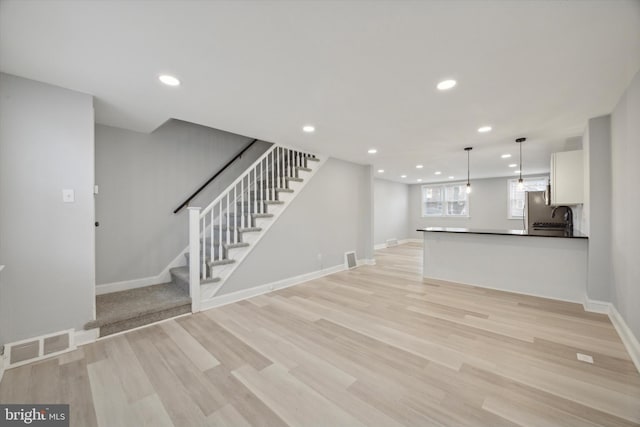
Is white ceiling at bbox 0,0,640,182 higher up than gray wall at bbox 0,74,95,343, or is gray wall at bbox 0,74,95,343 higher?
white ceiling at bbox 0,0,640,182

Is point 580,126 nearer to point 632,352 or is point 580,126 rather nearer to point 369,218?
point 632,352

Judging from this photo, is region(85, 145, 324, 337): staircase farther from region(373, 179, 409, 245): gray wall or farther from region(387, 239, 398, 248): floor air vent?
region(387, 239, 398, 248): floor air vent

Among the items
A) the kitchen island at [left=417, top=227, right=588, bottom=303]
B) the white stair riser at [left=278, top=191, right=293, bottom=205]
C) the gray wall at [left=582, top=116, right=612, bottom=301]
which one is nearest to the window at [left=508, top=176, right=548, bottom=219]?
the kitchen island at [left=417, top=227, right=588, bottom=303]

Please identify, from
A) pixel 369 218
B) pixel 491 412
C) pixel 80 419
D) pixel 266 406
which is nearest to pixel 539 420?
pixel 491 412

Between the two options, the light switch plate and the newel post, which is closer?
the light switch plate

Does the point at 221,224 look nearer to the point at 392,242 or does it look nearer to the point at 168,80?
the point at 168,80

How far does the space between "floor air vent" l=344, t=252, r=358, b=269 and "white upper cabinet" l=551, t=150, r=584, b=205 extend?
145 inches

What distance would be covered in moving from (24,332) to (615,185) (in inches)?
245

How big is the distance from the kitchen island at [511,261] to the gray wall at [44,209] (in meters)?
5.16

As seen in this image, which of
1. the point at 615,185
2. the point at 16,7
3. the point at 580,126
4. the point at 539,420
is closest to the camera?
the point at 16,7

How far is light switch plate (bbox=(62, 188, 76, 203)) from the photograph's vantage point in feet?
7.63

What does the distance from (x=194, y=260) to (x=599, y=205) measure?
522 centimetres

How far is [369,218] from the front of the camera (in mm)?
5969

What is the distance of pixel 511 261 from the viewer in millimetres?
4047
